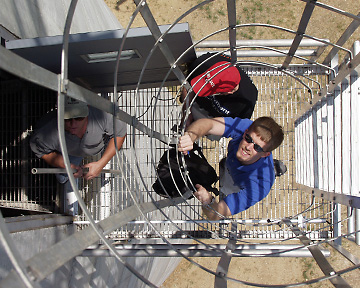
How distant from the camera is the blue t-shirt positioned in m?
1.85

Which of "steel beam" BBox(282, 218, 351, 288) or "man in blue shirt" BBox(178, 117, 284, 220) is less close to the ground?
"man in blue shirt" BBox(178, 117, 284, 220)

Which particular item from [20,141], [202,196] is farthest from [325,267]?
[20,141]

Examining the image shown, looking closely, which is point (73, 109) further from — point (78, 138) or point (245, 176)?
point (245, 176)

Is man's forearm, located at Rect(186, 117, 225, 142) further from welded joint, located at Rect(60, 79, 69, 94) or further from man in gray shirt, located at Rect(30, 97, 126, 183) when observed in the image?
welded joint, located at Rect(60, 79, 69, 94)

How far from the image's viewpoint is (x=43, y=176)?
2.15 meters

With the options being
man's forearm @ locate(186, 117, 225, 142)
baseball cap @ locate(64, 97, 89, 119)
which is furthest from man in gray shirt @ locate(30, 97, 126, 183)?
man's forearm @ locate(186, 117, 225, 142)

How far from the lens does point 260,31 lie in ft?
12.8

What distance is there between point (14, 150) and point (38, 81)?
1.56m

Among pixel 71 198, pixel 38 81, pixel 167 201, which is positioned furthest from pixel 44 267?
pixel 71 198

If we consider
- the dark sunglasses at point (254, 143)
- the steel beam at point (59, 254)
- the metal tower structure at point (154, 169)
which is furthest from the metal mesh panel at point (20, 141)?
the steel beam at point (59, 254)

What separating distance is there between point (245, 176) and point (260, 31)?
8.43 feet

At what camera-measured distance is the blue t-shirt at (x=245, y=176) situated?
185 centimetres

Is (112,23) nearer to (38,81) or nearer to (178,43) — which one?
(178,43)

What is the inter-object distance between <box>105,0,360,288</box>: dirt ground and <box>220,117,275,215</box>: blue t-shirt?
2.08 m
